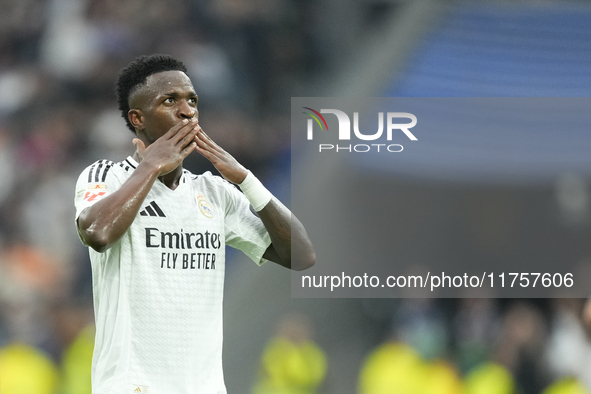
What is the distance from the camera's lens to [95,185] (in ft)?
9.20

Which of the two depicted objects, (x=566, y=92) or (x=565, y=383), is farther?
(x=566, y=92)

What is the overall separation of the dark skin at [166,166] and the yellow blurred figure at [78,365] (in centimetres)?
317

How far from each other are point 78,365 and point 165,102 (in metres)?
3.52

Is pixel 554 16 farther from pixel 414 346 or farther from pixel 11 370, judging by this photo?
pixel 11 370

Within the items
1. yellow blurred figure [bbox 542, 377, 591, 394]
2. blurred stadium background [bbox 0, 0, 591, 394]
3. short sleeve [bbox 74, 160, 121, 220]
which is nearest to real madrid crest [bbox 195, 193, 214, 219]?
short sleeve [bbox 74, 160, 121, 220]

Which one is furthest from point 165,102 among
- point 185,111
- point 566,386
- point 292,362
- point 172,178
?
point 566,386

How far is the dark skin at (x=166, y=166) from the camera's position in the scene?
2.63 m

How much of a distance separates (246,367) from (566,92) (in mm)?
3460

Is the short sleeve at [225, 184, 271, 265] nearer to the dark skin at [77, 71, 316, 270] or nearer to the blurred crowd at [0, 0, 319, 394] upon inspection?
the dark skin at [77, 71, 316, 270]

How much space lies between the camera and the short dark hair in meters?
3.04

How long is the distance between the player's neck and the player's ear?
0.22m

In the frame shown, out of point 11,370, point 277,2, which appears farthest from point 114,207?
point 277,2

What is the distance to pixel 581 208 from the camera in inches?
232

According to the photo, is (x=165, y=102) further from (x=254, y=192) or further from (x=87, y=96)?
(x=87, y=96)
